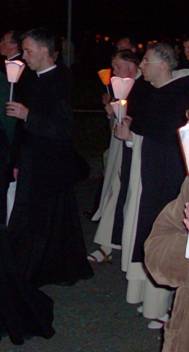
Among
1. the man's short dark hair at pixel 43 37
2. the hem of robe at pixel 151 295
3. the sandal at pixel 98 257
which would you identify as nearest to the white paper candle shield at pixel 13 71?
the man's short dark hair at pixel 43 37

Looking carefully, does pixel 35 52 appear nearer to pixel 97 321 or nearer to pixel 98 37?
pixel 97 321

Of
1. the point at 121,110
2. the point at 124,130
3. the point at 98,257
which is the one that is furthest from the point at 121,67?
the point at 98,257

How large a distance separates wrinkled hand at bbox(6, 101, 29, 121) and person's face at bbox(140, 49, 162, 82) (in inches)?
33.7

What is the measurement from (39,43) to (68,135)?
2.15 feet

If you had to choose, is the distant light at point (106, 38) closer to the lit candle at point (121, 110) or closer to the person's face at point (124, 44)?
the person's face at point (124, 44)

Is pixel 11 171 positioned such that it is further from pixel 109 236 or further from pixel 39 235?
pixel 109 236

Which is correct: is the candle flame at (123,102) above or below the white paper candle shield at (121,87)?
below

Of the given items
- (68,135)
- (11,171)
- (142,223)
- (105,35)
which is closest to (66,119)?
(68,135)

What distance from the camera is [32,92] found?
5832 millimetres

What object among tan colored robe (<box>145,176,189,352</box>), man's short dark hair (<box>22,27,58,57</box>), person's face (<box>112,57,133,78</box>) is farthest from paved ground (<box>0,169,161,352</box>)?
tan colored robe (<box>145,176,189,352</box>)

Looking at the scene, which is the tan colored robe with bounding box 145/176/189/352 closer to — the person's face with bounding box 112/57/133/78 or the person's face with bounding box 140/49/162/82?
the person's face with bounding box 140/49/162/82

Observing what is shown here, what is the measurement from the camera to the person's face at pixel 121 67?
21.2ft

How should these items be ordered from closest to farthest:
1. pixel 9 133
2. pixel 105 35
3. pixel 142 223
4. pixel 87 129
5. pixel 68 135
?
pixel 142 223 → pixel 68 135 → pixel 9 133 → pixel 87 129 → pixel 105 35

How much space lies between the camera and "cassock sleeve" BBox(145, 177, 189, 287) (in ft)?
8.91
